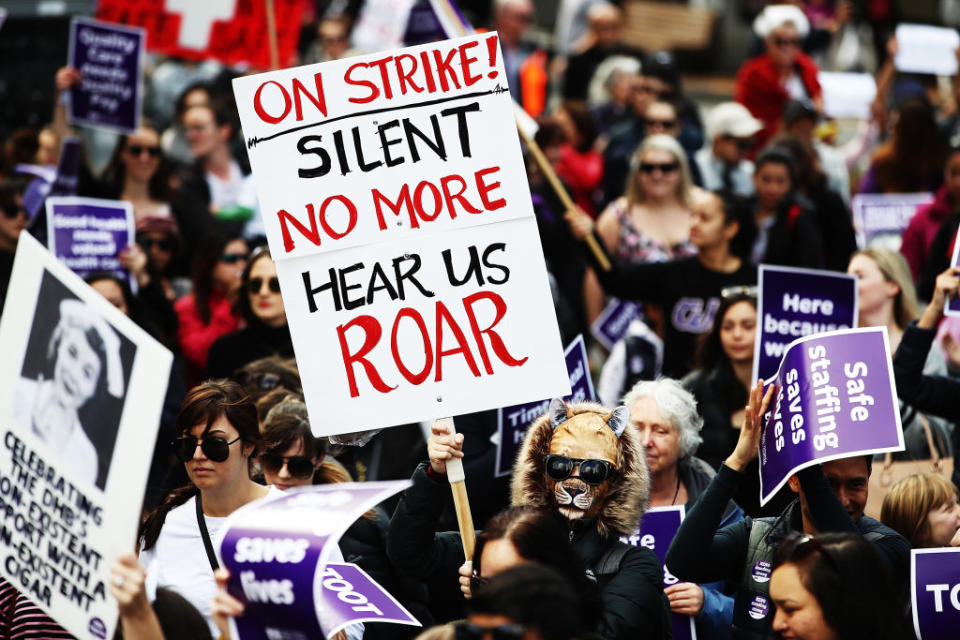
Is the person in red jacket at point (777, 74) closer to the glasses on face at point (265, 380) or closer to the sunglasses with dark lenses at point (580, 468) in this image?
the glasses on face at point (265, 380)

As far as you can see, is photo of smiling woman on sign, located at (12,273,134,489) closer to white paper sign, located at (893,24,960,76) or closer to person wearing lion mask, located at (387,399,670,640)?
person wearing lion mask, located at (387,399,670,640)

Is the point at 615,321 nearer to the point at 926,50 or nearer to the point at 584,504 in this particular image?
the point at 584,504

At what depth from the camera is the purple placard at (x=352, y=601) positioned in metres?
4.35

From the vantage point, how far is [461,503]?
469 centimetres

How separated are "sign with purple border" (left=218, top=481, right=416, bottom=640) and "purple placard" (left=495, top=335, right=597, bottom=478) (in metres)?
2.08

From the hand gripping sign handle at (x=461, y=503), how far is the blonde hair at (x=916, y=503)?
5.32 ft

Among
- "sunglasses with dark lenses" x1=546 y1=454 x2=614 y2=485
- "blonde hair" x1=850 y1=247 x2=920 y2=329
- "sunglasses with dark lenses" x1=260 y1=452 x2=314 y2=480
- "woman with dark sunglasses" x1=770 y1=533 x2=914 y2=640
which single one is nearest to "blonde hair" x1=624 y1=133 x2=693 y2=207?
"blonde hair" x1=850 y1=247 x2=920 y2=329

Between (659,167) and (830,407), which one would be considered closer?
(830,407)

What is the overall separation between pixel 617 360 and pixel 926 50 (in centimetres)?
642

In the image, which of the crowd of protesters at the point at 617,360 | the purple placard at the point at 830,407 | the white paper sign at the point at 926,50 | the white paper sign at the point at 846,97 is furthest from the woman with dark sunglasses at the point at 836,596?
the white paper sign at the point at 846,97

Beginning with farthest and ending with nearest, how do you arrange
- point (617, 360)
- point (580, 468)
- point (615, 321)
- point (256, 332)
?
1. point (615, 321)
2. point (617, 360)
3. point (256, 332)
4. point (580, 468)

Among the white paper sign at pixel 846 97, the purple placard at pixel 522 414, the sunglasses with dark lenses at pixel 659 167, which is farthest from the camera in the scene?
the white paper sign at pixel 846 97

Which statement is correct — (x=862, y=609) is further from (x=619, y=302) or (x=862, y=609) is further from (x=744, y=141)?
(x=744, y=141)

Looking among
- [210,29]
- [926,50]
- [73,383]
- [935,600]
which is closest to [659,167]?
[210,29]
